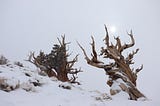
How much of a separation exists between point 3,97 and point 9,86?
0.89 meters

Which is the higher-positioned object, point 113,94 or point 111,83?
point 111,83

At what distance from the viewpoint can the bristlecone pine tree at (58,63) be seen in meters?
17.4

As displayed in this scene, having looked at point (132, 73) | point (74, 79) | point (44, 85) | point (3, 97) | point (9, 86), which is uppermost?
point (74, 79)

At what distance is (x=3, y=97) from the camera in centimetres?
616

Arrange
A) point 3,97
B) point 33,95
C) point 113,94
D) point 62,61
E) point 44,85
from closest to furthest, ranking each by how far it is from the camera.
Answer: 1. point 3,97
2. point 33,95
3. point 44,85
4. point 113,94
5. point 62,61

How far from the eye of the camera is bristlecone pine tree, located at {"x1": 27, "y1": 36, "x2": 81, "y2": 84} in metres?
17.4

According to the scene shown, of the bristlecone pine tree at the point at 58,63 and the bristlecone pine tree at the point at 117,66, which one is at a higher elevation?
the bristlecone pine tree at the point at 58,63

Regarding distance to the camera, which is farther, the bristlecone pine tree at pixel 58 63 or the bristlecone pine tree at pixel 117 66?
the bristlecone pine tree at pixel 58 63

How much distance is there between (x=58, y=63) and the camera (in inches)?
683

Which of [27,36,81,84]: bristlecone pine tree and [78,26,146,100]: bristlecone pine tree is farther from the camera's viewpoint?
[27,36,81,84]: bristlecone pine tree

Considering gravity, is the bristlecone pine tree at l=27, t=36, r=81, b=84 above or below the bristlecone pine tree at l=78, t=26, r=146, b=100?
above

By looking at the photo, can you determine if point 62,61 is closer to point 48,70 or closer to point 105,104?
point 48,70

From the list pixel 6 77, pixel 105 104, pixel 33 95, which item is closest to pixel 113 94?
pixel 105 104

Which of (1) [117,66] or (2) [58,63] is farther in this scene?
(2) [58,63]
